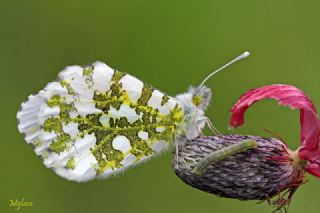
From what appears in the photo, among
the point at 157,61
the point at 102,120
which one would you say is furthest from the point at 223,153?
the point at 157,61

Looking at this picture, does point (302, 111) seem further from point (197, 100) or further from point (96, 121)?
point (96, 121)

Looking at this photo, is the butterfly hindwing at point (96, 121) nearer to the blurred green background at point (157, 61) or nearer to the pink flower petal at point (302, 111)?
the pink flower petal at point (302, 111)

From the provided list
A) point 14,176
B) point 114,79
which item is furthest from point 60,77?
point 14,176

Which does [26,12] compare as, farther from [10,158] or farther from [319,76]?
[319,76]

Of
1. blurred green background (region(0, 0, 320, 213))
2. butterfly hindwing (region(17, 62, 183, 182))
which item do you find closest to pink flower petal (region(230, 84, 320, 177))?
butterfly hindwing (region(17, 62, 183, 182))

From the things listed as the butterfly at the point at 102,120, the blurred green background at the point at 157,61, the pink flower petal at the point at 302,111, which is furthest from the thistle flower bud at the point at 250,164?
the blurred green background at the point at 157,61

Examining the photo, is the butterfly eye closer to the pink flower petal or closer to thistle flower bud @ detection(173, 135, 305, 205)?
thistle flower bud @ detection(173, 135, 305, 205)
